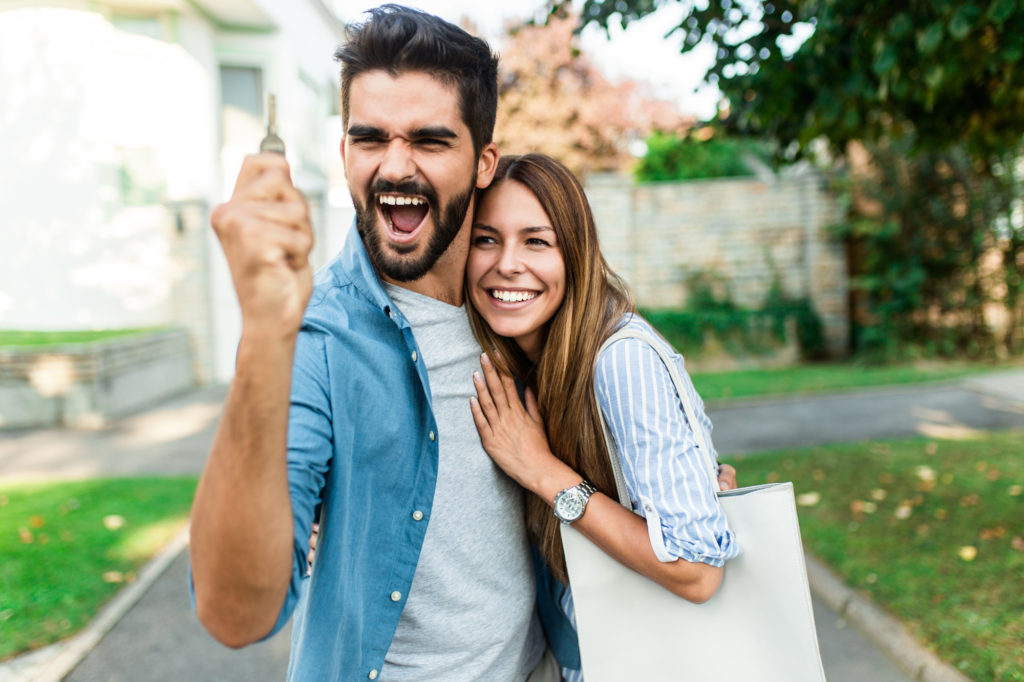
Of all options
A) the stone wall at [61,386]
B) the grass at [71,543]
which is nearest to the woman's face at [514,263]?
the grass at [71,543]

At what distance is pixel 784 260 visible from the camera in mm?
13250

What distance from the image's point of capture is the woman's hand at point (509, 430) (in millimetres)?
1863

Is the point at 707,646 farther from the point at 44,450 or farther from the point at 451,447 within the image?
the point at 44,450

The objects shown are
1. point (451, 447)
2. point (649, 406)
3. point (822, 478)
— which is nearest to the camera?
point (649, 406)

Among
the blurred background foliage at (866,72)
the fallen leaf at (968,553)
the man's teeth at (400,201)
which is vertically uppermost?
the blurred background foliage at (866,72)

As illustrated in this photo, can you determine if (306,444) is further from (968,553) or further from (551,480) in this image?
(968,553)

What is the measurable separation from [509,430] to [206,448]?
270 inches

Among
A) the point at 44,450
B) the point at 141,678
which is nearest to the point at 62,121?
the point at 44,450

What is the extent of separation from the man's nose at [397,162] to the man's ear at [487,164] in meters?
0.25

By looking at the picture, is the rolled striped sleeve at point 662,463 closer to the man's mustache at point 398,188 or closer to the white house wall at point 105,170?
the man's mustache at point 398,188

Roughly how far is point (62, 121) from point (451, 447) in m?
12.2

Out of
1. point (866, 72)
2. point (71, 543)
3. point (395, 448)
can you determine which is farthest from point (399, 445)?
point (71, 543)

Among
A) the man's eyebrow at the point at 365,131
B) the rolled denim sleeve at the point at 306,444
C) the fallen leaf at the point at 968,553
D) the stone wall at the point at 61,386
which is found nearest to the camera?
the rolled denim sleeve at the point at 306,444

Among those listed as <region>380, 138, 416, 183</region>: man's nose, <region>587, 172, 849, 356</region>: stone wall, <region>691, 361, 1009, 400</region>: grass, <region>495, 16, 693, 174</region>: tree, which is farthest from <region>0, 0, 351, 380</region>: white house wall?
<region>380, 138, 416, 183</region>: man's nose
